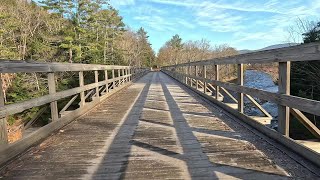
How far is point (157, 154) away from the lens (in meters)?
3.60

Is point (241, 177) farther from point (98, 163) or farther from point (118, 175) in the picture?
point (98, 163)

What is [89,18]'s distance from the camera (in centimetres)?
3638

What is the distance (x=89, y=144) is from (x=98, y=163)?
86cm

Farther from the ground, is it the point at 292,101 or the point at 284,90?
the point at 284,90

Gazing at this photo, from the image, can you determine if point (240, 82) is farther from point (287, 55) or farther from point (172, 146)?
point (172, 146)

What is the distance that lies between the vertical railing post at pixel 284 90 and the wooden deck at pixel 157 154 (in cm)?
27

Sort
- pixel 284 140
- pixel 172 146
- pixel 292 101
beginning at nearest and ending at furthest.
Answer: pixel 292 101
pixel 284 140
pixel 172 146

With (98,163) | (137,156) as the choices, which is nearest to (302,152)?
(137,156)

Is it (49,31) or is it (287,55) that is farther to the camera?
(49,31)

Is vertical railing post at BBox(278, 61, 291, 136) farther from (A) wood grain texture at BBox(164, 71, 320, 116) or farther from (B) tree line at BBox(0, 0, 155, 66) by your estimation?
(B) tree line at BBox(0, 0, 155, 66)

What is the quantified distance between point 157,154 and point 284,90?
1.87m

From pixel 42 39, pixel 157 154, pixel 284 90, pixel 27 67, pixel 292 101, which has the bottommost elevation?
pixel 157 154

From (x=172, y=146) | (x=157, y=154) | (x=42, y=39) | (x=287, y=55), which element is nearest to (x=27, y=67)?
(x=157, y=154)

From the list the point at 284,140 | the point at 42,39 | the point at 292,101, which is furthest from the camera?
the point at 42,39
